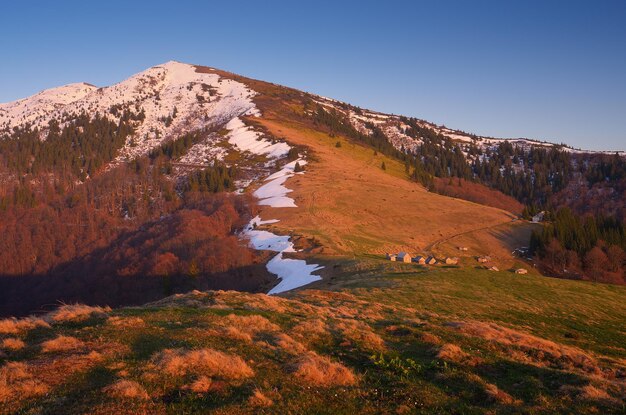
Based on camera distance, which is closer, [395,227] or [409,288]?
[409,288]

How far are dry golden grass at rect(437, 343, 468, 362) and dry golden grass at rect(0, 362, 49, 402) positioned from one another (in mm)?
13680

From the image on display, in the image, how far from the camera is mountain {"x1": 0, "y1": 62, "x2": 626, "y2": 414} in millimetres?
12023

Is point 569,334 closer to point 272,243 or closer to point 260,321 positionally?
point 260,321

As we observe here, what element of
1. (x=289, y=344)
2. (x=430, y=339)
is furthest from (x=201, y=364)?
(x=430, y=339)

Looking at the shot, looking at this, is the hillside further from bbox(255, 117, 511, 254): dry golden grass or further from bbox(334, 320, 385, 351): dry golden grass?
bbox(255, 117, 511, 254): dry golden grass

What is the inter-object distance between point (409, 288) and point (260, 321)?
21.1m

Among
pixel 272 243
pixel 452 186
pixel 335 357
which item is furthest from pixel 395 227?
pixel 452 186

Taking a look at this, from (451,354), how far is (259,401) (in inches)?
364

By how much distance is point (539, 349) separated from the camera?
19.4 metres

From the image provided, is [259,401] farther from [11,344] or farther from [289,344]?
[11,344]

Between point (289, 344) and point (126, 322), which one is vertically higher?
point (289, 344)

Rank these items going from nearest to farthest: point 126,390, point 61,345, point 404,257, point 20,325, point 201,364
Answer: point 126,390, point 201,364, point 61,345, point 20,325, point 404,257

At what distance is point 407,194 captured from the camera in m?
122

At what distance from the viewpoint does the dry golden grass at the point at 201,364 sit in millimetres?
12438
